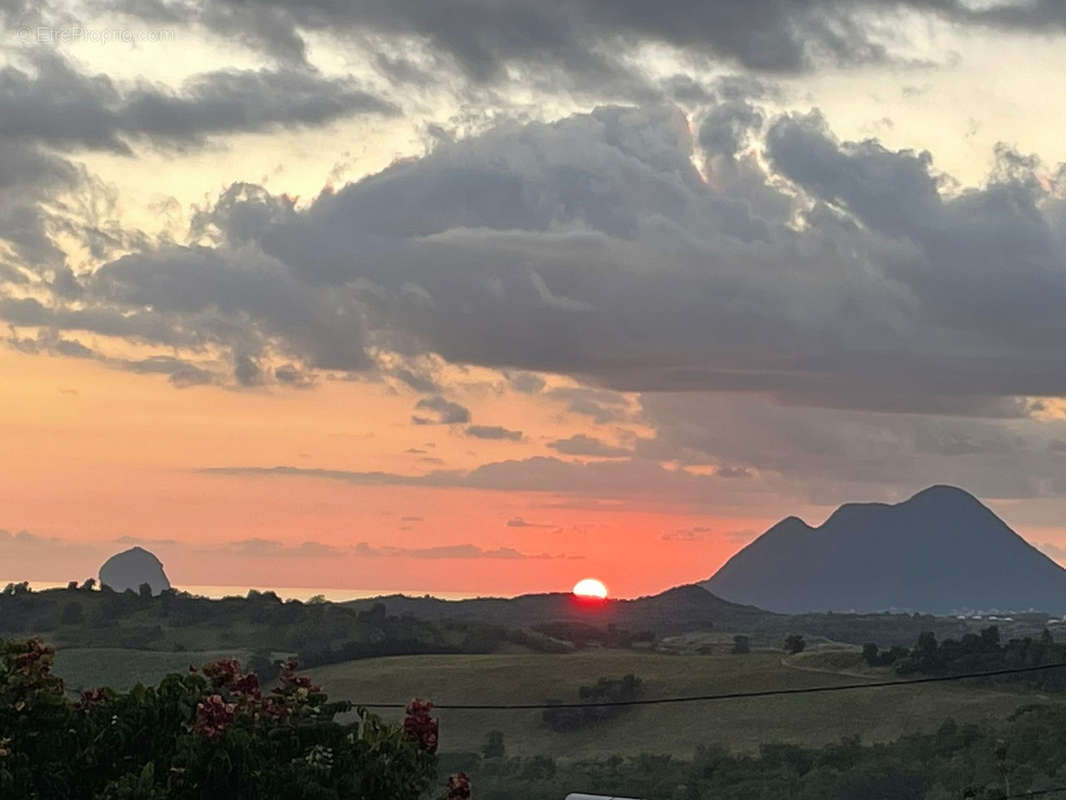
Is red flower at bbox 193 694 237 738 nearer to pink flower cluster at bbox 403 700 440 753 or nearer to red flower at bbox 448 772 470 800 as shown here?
pink flower cluster at bbox 403 700 440 753

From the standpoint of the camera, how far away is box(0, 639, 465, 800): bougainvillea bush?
31.7m

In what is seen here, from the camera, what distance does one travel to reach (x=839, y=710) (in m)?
191

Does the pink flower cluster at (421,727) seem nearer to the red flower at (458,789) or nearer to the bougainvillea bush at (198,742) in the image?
the bougainvillea bush at (198,742)

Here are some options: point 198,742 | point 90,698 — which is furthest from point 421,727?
point 90,698

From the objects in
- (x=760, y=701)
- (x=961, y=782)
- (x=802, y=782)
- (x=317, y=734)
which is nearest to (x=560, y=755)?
(x=760, y=701)

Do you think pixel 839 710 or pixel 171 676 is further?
pixel 839 710

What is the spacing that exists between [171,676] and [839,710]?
16602 centimetres

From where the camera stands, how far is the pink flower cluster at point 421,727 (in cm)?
3338

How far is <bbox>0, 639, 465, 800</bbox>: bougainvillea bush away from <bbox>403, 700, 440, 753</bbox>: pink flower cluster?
0.02m

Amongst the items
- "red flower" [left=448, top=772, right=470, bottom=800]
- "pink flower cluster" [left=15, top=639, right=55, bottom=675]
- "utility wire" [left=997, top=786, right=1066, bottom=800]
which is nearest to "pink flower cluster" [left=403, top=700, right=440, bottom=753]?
"red flower" [left=448, top=772, right=470, bottom=800]

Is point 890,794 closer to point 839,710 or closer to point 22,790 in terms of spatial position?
point 839,710

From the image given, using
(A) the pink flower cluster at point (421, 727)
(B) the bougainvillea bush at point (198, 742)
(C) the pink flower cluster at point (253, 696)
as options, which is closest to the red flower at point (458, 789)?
(B) the bougainvillea bush at point (198, 742)

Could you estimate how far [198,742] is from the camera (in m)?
31.6

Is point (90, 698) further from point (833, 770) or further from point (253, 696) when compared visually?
point (833, 770)
